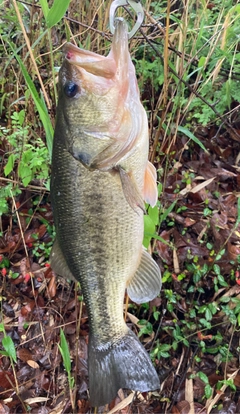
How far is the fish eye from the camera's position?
112cm

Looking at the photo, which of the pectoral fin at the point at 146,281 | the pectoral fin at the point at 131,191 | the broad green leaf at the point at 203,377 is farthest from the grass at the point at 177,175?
the pectoral fin at the point at 131,191

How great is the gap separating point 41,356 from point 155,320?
72cm

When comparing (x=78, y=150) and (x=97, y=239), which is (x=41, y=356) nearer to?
(x=97, y=239)

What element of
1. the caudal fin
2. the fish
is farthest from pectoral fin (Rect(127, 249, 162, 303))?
the caudal fin

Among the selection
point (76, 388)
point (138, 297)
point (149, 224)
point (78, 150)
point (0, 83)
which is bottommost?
point (76, 388)

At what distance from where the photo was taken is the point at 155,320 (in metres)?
2.21

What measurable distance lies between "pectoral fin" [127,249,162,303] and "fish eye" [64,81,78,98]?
1.94 ft

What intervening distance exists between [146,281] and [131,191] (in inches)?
15.9

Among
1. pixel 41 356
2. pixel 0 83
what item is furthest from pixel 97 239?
pixel 0 83

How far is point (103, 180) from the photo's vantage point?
1.17 metres

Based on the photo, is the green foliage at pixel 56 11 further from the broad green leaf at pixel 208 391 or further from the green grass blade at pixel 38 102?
the broad green leaf at pixel 208 391

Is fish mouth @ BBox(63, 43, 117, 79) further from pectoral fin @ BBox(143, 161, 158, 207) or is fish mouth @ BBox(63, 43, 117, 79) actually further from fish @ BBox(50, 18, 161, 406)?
pectoral fin @ BBox(143, 161, 158, 207)

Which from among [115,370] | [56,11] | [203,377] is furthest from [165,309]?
[56,11]

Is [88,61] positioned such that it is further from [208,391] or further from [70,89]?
[208,391]
